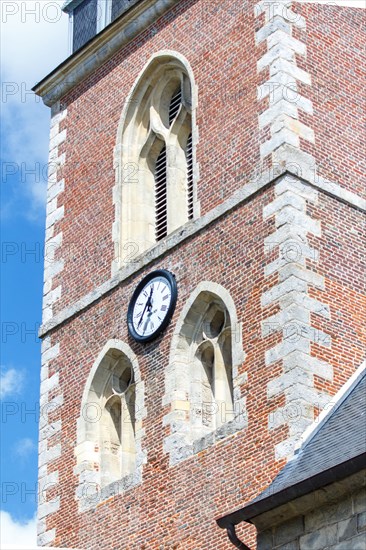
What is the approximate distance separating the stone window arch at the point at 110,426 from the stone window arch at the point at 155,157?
4.83 ft

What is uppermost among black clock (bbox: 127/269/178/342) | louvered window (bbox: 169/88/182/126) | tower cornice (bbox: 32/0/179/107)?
tower cornice (bbox: 32/0/179/107)

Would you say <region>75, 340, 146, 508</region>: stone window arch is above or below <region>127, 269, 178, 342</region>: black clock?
below

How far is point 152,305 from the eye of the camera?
1922cm

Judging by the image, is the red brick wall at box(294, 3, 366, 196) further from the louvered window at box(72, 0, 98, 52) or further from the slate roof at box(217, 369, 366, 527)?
the louvered window at box(72, 0, 98, 52)

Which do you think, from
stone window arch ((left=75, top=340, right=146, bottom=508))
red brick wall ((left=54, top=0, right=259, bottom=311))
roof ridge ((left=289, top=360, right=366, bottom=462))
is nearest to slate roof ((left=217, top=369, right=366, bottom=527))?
roof ridge ((left=289, top=360, right=366, bottom=462))

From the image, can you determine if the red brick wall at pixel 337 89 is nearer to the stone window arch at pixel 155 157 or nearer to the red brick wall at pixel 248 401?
the red brick wall at pixel 248 401

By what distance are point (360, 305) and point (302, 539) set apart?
4436 millimetres

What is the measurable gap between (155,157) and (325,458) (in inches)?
307

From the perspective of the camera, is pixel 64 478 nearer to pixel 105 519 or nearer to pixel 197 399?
pixel 105 519

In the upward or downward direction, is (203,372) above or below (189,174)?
below

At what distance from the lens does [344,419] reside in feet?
50.9

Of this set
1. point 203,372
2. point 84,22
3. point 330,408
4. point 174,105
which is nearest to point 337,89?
point 174,105

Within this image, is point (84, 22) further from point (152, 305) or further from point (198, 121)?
point (152, 305)

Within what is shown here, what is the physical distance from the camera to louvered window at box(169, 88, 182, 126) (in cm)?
2102
